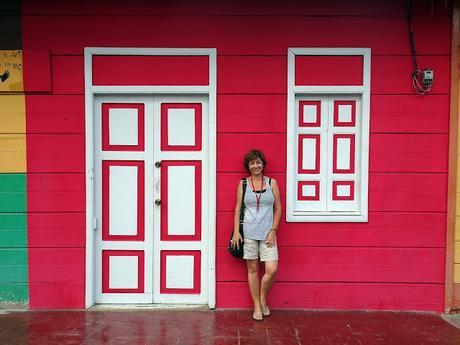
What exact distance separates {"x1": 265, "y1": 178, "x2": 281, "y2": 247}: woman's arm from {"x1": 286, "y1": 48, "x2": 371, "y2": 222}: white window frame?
0.21 m

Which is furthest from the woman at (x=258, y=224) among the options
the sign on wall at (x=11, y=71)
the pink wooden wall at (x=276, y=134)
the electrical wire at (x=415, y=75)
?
the sign on wall at (x=11, y=71)

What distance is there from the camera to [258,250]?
14.3 ft

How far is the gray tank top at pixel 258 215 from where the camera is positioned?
4277mm

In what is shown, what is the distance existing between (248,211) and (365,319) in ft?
4.98

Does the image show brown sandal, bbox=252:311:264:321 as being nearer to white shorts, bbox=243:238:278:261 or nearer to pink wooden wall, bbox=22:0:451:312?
pink wooden wall, bbox=22:0:451:312

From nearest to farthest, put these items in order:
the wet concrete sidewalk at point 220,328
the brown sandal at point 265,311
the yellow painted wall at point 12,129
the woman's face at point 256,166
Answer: the wet concrete sidewalk at point 220,328 → the woman's face at point 256,166 → the brown sandal at point 265,311 → the yellow painted wall at point 12,129

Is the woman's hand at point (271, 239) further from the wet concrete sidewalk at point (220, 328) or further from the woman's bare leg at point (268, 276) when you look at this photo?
the wet concrete sidewalk at point (220, 328)

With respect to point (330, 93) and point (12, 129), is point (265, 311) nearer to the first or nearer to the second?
point (330, 93)

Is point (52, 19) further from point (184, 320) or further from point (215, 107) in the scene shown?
point (184, 320)

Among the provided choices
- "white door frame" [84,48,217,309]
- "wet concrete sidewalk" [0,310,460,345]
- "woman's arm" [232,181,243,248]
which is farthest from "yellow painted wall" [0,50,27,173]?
"woman's arm" [232,181,243,248]

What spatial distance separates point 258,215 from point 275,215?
0.59 ft

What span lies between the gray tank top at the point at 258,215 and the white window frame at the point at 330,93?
308 millimetres

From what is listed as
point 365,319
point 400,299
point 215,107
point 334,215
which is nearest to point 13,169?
point 215,107

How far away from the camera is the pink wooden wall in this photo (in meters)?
4.49
